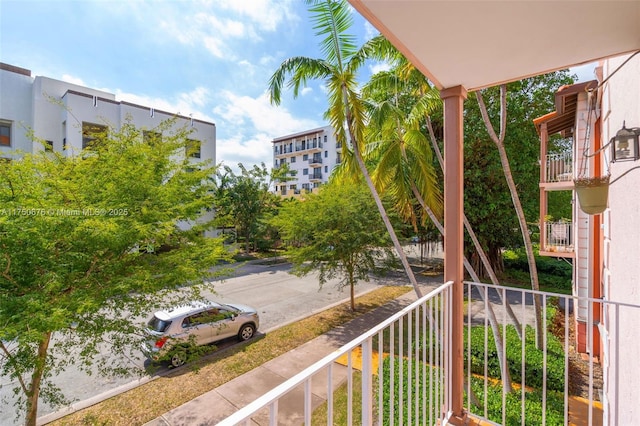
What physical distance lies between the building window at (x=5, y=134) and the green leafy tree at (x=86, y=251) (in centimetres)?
1096

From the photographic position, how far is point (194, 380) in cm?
534

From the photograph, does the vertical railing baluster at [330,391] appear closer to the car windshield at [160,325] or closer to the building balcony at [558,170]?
the car windshield at [160,325]

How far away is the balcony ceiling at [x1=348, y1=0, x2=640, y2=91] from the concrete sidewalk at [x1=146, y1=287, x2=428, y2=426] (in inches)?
183

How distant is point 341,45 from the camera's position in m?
5.09

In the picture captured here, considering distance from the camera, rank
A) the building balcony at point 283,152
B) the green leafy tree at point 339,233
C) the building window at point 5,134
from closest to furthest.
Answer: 1. the green leafy tree at point 339,233
2. the building window at point 5,134
3. the building balcony at point 283,152

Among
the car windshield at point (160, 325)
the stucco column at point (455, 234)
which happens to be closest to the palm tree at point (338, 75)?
the stucco column at point (455, 234)

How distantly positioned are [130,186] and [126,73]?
2.00 meters

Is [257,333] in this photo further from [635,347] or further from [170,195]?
[635,347]

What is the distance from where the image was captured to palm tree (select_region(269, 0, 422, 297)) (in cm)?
500

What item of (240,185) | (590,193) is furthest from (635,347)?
(240,185)

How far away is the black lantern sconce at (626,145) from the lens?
78.6 inches

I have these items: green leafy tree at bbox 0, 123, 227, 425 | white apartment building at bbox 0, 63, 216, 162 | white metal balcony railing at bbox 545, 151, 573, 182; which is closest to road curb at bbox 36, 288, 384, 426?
green leafy tree at bbox 0, 123, 227, 425

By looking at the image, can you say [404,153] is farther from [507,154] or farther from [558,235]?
[507,154]

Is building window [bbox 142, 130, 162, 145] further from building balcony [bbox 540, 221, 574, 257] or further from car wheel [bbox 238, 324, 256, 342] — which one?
building balcony [bbox 540, 221, 574, 257]
